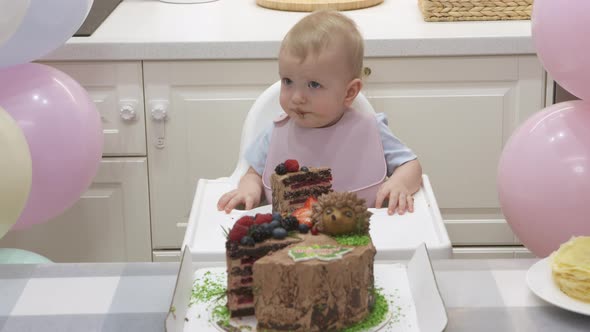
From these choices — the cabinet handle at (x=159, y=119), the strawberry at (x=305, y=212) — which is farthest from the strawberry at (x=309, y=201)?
the cabinet handle at (x=159, y=119)

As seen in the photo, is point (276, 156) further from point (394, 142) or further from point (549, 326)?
point (549, 326)

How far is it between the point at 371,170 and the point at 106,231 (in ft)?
3.51

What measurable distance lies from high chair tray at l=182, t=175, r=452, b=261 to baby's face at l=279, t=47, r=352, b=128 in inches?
8.1

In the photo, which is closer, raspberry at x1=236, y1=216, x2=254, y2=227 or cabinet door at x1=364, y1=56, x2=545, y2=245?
raspberry at x1=236, y1=216, x2=254, y2=227

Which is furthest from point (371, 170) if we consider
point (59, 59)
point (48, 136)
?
point (59, 59)

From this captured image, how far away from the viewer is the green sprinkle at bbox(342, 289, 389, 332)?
3.67 feet

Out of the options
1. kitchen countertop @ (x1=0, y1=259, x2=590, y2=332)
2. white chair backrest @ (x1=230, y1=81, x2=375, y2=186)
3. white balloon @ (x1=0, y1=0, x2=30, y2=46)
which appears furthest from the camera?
white chair backrest @ (x1=230, y1=81, x2=375, y2=186)

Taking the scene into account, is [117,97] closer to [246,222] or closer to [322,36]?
[322,36]

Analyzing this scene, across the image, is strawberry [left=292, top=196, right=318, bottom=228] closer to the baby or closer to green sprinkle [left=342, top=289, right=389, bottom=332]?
green sprinkle [left=342, top=289, right=389, bottom=332]

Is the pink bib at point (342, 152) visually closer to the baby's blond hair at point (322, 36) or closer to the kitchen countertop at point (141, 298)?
the baby's blond hair at point (322, 36)

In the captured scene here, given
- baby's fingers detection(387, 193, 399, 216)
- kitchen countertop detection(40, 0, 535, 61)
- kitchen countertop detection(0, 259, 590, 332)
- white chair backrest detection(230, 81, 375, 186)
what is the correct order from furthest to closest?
kitchen countertop detection(40, 0, 535, 61)
white chair backrest detection(230, 81, 375, 186)
baby's fingers detection(387, 193, 399, 216)
kitchen countertop detection(0, 259, 590, 332)

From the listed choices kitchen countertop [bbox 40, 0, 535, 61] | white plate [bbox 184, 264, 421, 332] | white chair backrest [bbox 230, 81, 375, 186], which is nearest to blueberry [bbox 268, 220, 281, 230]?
white plate [bbox 184, 264, 421, 332]

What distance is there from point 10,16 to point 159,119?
1041mm

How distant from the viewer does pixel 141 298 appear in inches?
49.5
